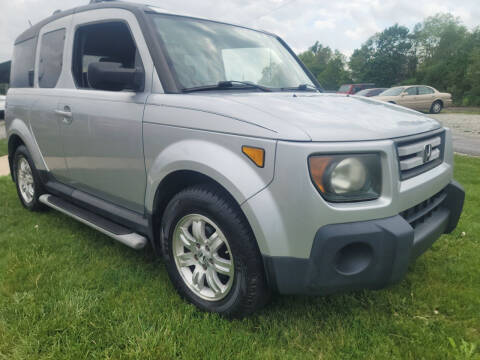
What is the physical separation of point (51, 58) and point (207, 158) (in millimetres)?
2353

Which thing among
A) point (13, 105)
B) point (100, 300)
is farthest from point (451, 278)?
point (13, 105)

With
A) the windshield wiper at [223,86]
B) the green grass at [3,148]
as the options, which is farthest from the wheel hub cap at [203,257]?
the green grass at [3,148]

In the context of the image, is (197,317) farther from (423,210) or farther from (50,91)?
(50,91)

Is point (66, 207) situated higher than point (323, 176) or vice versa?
point (323, 176)

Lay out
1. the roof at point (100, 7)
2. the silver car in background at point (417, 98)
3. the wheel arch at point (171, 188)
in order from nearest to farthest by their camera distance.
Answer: the wheel arch at point (171, 188) → the roof at point (100, 7) → the silver car in background at point (417, 98)

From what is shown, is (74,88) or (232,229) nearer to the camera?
(232,229)

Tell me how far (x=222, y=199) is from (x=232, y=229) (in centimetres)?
18

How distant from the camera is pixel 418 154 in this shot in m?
2.17

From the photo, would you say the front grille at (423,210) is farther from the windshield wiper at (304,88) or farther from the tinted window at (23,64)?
the tinted window at (23,64)

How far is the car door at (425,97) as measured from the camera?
18.7m

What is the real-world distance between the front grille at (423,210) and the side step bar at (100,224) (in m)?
1.65

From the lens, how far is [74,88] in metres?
3.16

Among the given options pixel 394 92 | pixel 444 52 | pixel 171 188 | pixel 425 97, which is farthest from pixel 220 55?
pixel 444 52

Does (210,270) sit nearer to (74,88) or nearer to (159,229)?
(159,229)
